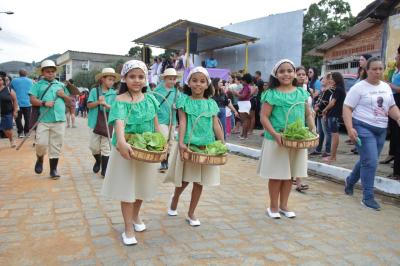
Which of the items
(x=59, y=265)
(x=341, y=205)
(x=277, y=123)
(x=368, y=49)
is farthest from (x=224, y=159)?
→ (x=368, y=49)

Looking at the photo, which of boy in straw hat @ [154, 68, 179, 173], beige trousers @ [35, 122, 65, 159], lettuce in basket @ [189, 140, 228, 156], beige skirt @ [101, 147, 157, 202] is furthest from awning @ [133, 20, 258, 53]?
beige skirt @ [101, 147, 157, 202]

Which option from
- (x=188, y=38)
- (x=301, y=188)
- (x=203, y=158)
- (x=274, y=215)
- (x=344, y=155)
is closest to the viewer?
(x=203, y=158)

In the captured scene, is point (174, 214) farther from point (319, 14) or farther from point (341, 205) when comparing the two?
point (319, 14)

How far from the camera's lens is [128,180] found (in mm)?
3666

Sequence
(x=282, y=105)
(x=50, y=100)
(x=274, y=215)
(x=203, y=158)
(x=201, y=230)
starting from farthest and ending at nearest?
(x=50, y=100) → (x=274, y=215) → (x=282, y=105) → (x=201, y=230) → (x=203, y=158)

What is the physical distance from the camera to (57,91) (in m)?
6.34

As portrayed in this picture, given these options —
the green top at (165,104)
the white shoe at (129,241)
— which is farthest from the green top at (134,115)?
the green top at (165,104)

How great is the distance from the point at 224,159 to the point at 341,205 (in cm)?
228

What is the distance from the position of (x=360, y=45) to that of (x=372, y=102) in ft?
42.8

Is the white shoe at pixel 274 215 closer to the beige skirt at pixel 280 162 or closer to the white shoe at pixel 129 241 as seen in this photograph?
the beige skirt at pixel 280 162

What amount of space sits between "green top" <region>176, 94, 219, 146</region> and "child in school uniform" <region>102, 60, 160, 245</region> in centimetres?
43

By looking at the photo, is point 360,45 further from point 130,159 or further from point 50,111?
point 130,159

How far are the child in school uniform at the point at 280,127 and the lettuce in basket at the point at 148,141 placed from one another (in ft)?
4.84

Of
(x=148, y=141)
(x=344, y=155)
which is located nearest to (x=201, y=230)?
(x=148, y=141)
